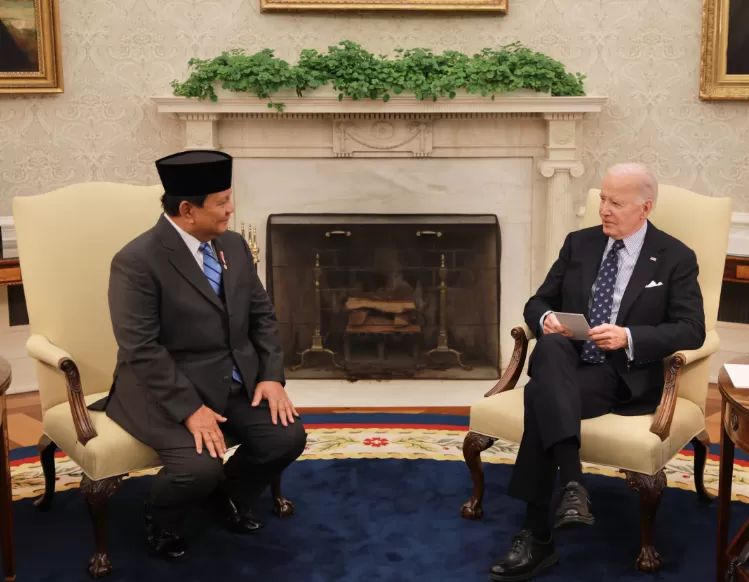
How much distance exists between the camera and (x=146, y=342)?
2.96 m

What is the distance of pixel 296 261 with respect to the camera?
5.50 metres

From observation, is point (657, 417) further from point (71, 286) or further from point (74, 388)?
point (71, 286)

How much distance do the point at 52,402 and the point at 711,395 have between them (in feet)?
11.6

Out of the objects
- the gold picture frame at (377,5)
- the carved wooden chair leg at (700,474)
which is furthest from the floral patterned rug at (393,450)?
the gold picture frame at (377,5)

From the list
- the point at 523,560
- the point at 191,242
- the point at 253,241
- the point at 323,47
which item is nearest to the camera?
the point at 523,560

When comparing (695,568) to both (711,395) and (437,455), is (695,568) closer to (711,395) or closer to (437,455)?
(437,455)

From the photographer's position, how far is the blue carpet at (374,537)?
3.04 m

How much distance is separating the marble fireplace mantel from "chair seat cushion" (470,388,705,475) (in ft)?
6.99

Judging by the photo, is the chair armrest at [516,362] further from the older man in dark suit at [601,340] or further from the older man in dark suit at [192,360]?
the older man in dark suit at [192,360]

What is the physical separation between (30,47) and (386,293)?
99.0 inches

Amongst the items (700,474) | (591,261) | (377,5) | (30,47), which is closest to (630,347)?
(591,261)

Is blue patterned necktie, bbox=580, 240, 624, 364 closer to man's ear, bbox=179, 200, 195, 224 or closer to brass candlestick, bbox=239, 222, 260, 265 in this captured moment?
man's ear, bbox=179, 200, 195, 224

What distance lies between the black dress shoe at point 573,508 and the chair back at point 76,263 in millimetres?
1761

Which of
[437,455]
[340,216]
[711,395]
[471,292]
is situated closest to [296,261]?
[340,216]
